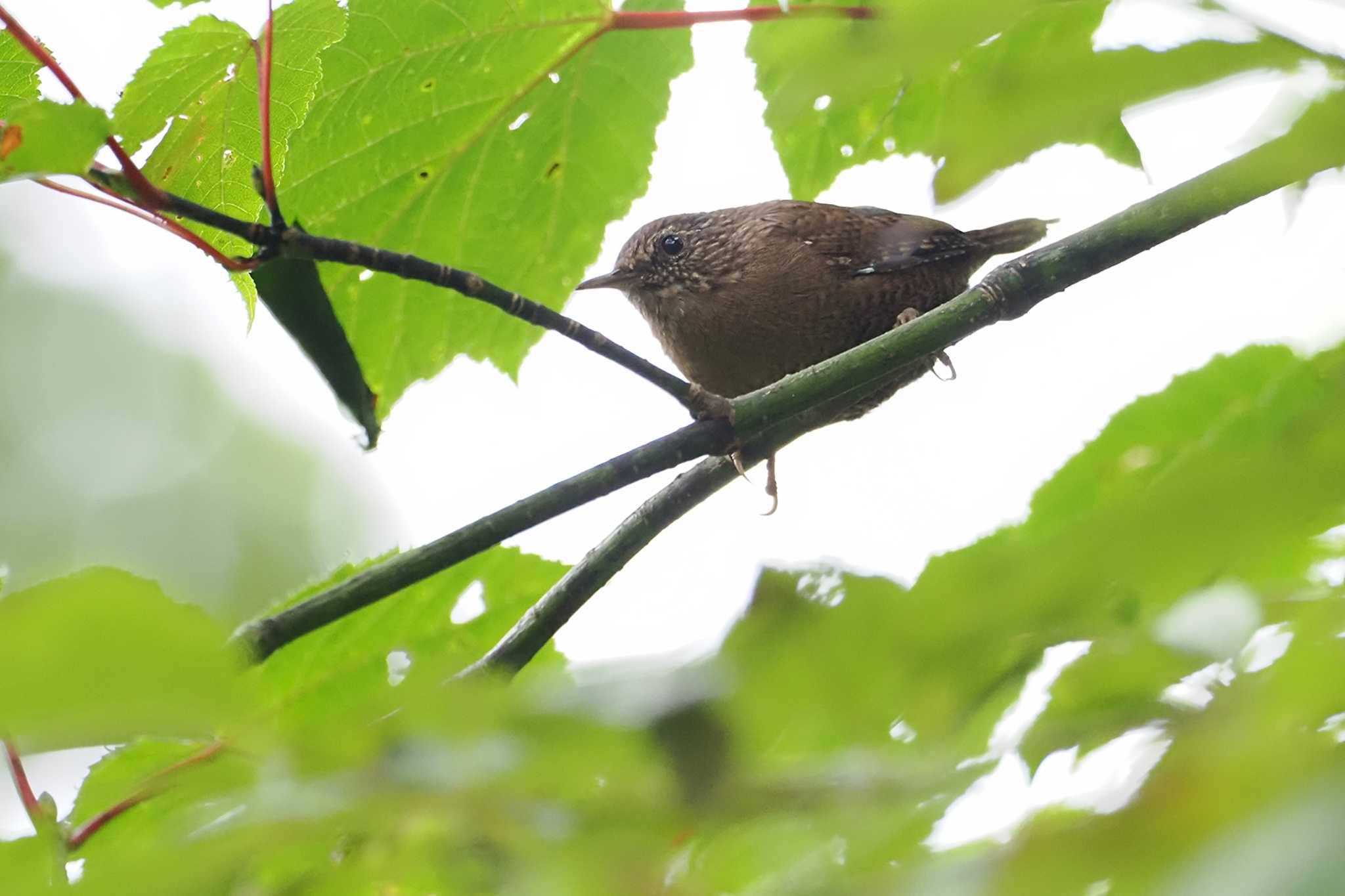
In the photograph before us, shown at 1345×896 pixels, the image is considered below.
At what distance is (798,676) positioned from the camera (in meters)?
0.81

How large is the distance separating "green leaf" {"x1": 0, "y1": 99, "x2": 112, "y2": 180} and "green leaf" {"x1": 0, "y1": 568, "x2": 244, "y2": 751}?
96 centimetres

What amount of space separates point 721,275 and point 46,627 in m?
3.89

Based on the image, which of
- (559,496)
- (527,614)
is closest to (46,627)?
(559,496)

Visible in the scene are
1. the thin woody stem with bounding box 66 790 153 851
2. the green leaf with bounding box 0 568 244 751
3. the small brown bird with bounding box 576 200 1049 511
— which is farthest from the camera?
the small brown bird with bounding box 576 200 1049 511

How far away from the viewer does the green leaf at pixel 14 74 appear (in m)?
2.07

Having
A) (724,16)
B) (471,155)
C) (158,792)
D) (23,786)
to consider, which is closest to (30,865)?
(158,792)

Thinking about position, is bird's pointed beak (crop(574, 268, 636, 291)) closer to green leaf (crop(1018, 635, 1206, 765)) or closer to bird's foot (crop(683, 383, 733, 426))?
bird's foot (crop(683, 383, 733, 426))

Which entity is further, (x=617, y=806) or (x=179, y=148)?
(x=179, y=148)

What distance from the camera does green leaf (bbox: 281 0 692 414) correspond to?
2.92 m

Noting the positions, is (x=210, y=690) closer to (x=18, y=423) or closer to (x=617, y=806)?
(x=617, y=806)

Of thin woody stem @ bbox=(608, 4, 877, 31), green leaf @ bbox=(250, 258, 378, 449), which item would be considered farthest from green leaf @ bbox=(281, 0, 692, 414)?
green leaf @ bbox=(250, 258, 378, 449)

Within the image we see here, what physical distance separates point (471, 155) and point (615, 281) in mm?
1525

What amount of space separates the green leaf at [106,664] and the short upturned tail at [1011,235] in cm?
429

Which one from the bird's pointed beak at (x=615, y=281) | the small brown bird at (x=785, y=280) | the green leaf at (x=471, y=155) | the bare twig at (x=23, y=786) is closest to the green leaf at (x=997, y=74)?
the bare twig at (x=23, y=786)
